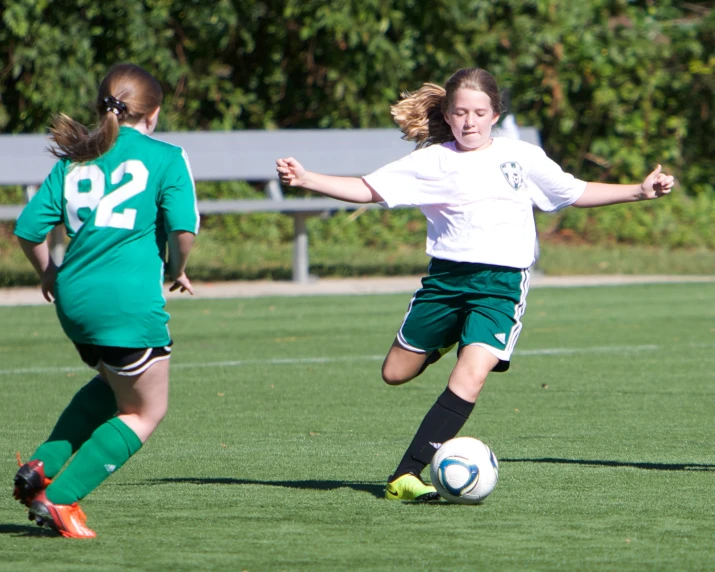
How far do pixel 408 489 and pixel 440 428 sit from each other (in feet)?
0.88

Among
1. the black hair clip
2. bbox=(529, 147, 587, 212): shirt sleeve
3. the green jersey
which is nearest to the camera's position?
the green jersey

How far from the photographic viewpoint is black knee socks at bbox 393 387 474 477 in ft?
15.8

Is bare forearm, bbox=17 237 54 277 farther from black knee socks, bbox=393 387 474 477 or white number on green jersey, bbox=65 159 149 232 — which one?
black knee socks, bbox=393 387 474 477

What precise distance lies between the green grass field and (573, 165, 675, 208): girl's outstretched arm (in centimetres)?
109

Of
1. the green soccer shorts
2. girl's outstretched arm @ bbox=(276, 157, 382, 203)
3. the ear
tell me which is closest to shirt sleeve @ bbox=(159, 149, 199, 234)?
the ear

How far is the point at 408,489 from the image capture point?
471 cm

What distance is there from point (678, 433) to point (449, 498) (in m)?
1.91

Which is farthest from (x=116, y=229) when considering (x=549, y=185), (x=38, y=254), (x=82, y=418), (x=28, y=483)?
(x=549, y=185)

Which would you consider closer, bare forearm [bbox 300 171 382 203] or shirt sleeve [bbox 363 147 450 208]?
bare forearm [bbox 300 171 382 203]

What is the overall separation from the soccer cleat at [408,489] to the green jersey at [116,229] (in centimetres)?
118

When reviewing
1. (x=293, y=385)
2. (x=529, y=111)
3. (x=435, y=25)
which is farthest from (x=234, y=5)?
(x=293, y=385)

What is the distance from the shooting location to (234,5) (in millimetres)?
17609

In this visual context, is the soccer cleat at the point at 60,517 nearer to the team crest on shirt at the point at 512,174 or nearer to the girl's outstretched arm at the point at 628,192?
the team crest on shirt at the point at 512,174

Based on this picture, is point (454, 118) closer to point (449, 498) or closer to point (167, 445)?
point (449, 498)
